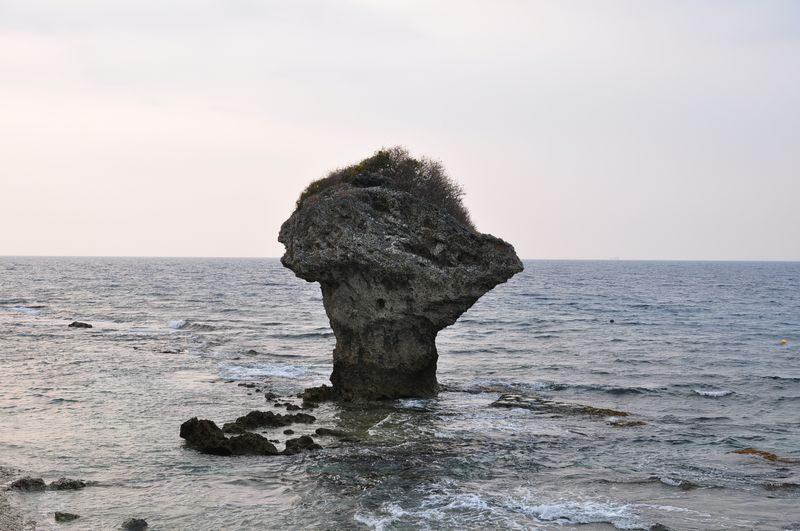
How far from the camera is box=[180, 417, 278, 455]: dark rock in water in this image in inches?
746

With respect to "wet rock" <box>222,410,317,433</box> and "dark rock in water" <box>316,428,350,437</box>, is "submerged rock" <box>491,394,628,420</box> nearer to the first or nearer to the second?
"dark rock in water" <box>316,428,350,437</box>

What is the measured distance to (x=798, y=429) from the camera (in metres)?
24.5

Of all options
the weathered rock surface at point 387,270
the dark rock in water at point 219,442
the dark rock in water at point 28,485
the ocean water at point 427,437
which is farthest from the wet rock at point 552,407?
the dark rock in water at point 28,485

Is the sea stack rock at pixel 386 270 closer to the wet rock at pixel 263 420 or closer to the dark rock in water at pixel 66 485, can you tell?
the wet rock at pixel 263 420

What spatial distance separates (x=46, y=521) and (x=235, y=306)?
2282 inches

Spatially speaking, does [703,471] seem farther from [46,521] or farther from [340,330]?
[46,521]

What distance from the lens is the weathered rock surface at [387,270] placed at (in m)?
24.5

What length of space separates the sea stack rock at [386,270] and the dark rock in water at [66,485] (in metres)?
11.1

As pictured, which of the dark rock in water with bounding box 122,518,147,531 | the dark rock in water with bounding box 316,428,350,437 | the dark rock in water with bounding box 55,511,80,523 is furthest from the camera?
the dark rock in water with bounding box 316,428,350,437

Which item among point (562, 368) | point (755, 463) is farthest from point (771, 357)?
point (755, 463)

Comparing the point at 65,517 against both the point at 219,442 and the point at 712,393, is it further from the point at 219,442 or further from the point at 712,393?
the point at 712,393

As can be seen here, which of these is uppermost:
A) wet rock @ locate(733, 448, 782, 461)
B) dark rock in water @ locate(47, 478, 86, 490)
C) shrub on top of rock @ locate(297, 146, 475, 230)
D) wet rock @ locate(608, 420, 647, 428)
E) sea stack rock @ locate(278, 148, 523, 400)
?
shrub on top of rock @ locate(297, 146, 475, 230)

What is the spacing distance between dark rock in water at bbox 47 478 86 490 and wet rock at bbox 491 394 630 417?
1453 cm

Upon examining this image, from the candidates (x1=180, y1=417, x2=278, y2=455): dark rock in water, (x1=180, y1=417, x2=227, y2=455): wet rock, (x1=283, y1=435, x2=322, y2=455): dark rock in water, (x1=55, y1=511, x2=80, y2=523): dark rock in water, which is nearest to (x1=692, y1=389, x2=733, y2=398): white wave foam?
(x1=283, y1=435, x2=322, y2=455): dark rock in water
